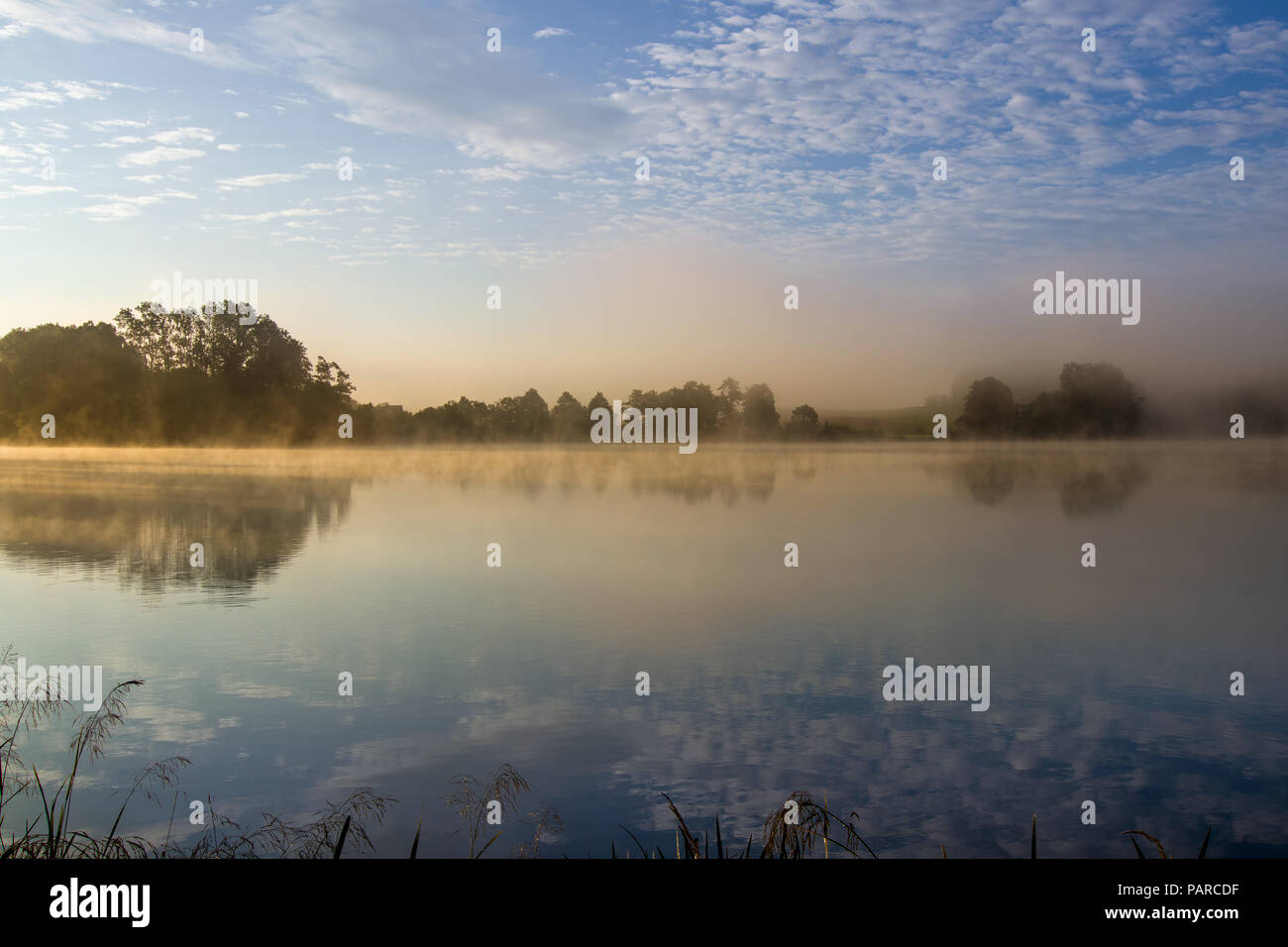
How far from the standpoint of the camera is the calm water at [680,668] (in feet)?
49.6

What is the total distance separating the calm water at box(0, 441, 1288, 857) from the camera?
15117mm

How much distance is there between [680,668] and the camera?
2388 centimetres

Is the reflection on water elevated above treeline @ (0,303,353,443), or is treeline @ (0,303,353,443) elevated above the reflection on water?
treeline @ (0,303,353,443)

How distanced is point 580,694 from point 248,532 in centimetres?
4075
